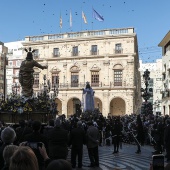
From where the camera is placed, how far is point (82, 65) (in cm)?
4778

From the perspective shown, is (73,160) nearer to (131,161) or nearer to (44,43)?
(131,161)

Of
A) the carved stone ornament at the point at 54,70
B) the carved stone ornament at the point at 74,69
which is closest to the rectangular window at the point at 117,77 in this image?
the carved stone ornament at the point at 74,69

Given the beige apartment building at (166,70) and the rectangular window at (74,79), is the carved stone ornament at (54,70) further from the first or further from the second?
the beige apartment building at (166,70)

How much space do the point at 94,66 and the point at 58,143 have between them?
3980 centimetres

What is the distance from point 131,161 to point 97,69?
35516mm

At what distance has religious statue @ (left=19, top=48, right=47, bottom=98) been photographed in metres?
15.2

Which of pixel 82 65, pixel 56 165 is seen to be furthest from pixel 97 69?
pixel 56 165

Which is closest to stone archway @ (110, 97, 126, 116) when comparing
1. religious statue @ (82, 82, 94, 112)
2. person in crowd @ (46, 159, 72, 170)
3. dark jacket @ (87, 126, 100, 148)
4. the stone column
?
the stone column

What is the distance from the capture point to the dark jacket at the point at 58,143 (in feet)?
24.9

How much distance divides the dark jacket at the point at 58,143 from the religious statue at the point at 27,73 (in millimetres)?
7691

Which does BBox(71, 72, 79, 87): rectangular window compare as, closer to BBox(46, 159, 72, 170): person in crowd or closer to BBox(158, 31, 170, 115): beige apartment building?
BBox(158, 31, 170, 115): beige apartment building

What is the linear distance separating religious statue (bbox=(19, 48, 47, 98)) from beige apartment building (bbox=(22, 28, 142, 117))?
29.3m

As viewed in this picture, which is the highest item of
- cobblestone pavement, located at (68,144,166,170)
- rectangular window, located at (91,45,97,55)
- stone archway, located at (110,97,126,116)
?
rectangular window, located at (91,45,97,55)

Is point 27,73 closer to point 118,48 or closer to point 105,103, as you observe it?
point 105,103
